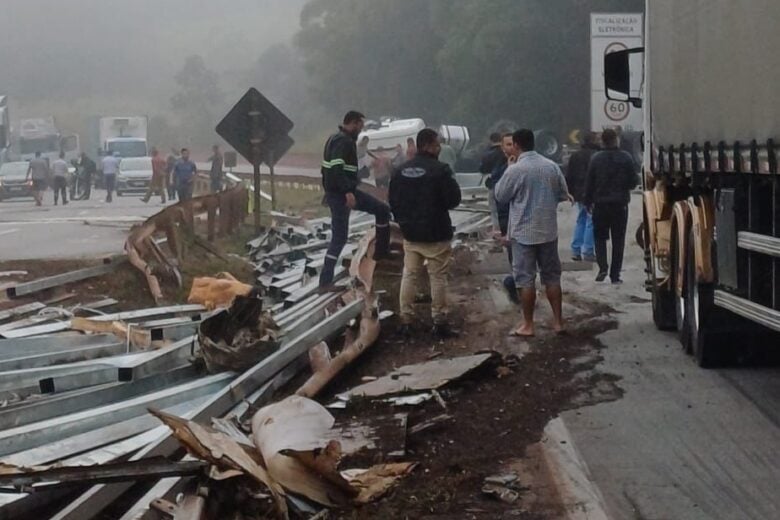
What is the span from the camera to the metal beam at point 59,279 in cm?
1379

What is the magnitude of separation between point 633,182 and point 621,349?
4.74m

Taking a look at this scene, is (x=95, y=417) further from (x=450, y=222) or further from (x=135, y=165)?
(x=135, y=165)

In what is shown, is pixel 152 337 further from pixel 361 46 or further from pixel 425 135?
pixel 361 46

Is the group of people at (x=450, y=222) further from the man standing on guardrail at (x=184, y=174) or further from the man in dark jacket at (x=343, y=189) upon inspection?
the man standing on guardrail at (x=184, y=174)

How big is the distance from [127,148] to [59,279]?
143 feet

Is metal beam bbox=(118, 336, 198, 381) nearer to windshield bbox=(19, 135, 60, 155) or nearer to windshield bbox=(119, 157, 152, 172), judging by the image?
windshield bbox=(119, 157, 152, 172)

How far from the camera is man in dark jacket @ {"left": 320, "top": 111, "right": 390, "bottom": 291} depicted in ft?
43.0

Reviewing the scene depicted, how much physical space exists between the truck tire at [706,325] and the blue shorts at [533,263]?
1.50 meters

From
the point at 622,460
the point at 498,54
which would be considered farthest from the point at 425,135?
the point at 498,54

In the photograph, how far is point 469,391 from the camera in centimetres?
925

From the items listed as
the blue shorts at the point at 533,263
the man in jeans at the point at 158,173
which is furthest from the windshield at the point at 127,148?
the blue shorts at the point at 533,263

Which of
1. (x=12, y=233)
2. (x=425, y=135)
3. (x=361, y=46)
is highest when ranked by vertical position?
(x=361, y=46)

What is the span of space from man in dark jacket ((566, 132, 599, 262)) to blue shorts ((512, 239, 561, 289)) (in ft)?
17.1

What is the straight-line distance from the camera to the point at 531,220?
11281 mm
